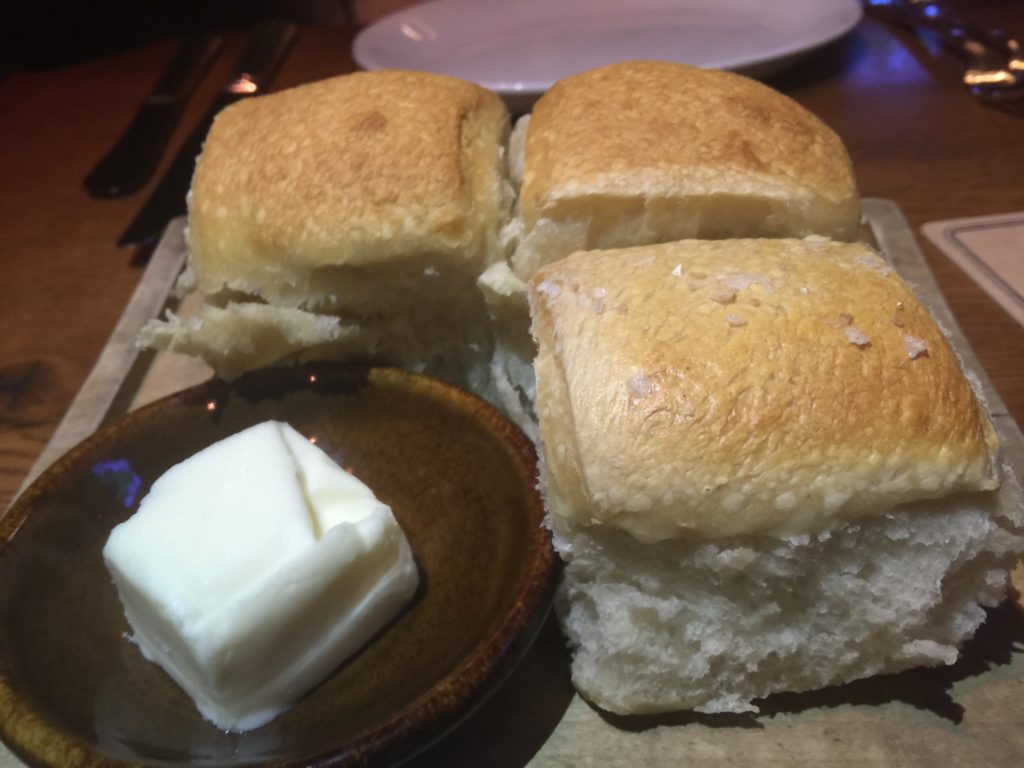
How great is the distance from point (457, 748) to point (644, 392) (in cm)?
41

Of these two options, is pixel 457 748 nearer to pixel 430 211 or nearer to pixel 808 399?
pixel 808 399

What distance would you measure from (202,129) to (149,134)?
22cm

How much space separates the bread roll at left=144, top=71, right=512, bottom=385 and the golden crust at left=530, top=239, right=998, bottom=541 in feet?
0.90

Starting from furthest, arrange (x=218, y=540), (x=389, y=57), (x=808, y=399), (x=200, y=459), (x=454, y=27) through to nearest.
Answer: (x=454, y=27) → (x=389, y=57) → (x=200, y=459) → (x=218, y=540) → (x=808, y=399)

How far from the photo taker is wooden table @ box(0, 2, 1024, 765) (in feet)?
4.58

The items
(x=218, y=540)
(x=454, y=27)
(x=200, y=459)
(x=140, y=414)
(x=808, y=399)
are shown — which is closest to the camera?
(x=808, y=399)

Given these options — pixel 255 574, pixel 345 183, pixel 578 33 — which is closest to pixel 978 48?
pixel 578 33

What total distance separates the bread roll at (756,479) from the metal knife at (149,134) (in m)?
1.45

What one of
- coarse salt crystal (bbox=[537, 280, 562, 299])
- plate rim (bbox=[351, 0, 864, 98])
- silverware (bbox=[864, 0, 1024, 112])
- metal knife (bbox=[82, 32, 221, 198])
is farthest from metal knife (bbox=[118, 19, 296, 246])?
silverware (bbox=[864, 0, 1024, 112])

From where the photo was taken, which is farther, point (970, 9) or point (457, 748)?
point (970, 9)

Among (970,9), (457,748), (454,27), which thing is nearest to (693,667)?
(457,748)

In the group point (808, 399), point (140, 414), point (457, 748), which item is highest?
point (808, 399)

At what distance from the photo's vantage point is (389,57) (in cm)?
219

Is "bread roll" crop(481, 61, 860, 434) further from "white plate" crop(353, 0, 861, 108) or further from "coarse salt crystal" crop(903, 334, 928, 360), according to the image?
"white plate" crop(353, 0, 861, 108)
